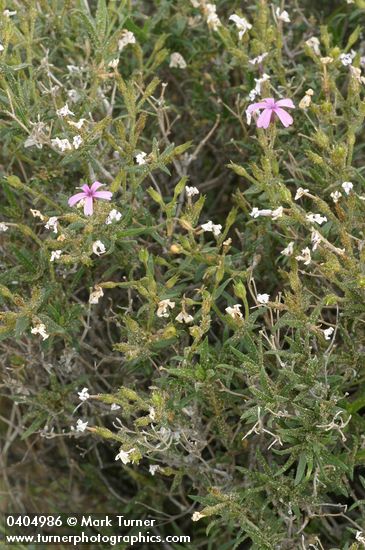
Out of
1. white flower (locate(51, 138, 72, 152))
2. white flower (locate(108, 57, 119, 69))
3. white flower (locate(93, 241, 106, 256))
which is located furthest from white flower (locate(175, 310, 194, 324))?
white flower (locate(108, 57, 119, 69))

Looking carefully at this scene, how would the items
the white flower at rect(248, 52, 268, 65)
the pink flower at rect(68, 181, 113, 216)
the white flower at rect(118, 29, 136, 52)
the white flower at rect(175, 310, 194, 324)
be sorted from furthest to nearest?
the white flower at rect(118, 29, 136, 52) → the white flower at rect(248, 52, 268, 65) → the white flower at rect(175, 310, 194, 324) → the pink flower at rect(68, 181, 113, 216)

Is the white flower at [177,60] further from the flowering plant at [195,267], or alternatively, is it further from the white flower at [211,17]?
the white flower at [211,17]

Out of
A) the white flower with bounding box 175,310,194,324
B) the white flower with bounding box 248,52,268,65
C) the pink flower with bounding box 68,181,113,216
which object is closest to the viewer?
the pink flower with bounding box 68,181,113,216

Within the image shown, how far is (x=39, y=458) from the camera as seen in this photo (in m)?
2.73

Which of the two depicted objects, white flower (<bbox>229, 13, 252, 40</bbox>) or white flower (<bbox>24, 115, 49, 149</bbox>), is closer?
white flower (<bbox>24, 115, 49, 149</bbox>)

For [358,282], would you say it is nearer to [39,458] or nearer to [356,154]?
[356,154]

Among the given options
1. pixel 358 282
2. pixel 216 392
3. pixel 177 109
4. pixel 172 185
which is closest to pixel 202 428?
pixel 216 392

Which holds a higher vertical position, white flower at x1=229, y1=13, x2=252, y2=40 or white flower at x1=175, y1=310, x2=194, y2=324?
white flower at x1=229, y1=13, x2=252, y2=40

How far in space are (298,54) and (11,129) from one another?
1014mm

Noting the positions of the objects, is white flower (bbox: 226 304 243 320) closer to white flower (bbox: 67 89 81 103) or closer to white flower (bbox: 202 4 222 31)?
white flower (bbox: 67 89 81 103)

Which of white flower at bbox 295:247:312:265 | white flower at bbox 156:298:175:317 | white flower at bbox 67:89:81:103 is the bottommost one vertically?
white flower at bbox 156:298:175:317

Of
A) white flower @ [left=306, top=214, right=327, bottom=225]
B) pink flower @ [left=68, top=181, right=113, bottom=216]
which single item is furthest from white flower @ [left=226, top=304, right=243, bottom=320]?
pink flower @ [left=68, top=181, right=113, bottom=216]

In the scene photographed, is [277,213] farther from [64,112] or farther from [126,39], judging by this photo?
[126,39]

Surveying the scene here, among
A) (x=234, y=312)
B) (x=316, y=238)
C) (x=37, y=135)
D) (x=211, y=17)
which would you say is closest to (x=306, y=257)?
(x=316, y=238)
